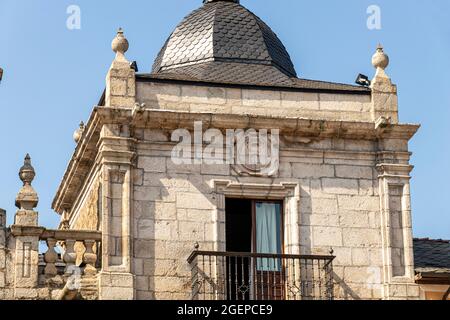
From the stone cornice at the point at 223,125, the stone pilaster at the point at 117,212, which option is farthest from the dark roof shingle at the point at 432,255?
the stone pilaster at the point at 117,212

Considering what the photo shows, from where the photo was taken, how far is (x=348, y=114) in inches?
1228

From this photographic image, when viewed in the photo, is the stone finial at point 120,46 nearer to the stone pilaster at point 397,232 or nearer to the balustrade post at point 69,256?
the balustrade post at point 69,256

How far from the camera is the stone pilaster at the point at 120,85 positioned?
30.3 meters

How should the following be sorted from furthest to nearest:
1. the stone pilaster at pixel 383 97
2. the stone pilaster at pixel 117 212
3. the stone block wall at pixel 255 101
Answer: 1. the stone pilaster at pixel 383 97
2. the stone block wall at pixel 255 101
3. the stone pilaster at pixel 117 212

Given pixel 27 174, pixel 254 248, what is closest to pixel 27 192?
pixel 27 174

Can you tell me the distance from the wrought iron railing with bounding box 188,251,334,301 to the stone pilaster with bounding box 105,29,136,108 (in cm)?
300

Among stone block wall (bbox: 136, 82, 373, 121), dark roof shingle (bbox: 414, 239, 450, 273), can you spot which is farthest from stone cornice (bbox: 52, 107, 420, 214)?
dark roof shingle (bbox: 414, 239, 450, 273)

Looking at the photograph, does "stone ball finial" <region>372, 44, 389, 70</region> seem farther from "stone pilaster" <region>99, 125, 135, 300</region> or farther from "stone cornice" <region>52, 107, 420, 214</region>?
"stone pilaster" <region>99, 125, 135, 300</region>

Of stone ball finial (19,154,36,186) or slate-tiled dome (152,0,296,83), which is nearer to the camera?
stone ball finial (19,154,36,186)

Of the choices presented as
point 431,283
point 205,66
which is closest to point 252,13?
point 205,66

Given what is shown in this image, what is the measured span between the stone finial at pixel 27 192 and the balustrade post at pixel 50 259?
72cm

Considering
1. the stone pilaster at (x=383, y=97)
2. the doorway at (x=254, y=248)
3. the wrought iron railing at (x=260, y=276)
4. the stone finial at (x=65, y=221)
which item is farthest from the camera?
the stone finial at (x=65, y=221)

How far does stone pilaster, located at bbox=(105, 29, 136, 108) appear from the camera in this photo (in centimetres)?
3030
